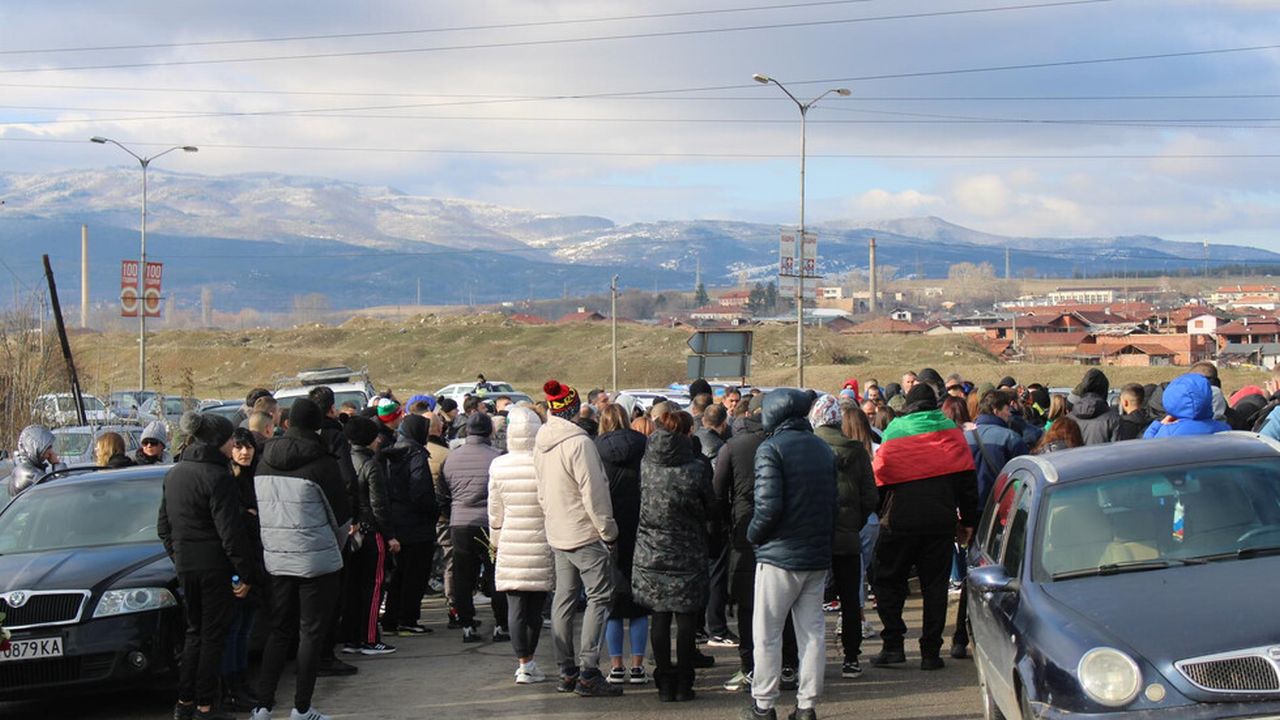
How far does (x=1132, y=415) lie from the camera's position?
12.2 meters

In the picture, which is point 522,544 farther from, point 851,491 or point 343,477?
point 851,491

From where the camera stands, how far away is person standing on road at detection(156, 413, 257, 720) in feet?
27.3

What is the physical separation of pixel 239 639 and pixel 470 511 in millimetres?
2648

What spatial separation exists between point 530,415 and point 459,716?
7.20 ft

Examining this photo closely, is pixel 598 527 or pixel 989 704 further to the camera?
pixel 598 527

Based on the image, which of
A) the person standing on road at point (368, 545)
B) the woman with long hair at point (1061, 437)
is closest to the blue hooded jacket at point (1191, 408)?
A: the woman with long hair at point (1061, 437)

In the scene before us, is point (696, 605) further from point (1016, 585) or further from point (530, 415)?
point (1016, 585)

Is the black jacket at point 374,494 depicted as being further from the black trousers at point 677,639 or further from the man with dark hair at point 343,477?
the black trousers at point 677,639

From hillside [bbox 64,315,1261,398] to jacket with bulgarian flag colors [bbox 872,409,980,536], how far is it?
53.7 m

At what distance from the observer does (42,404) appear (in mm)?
25266

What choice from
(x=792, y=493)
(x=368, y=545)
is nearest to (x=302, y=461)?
(x=368, y=545)

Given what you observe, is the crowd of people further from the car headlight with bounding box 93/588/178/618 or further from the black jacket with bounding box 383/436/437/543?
the car headlight with bounding box 93/588/178/618

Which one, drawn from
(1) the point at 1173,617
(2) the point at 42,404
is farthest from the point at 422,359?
(1) the point at 1173,617

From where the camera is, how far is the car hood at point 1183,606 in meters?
5.37
